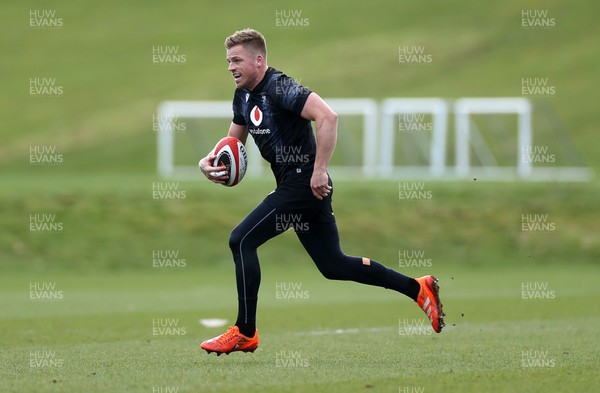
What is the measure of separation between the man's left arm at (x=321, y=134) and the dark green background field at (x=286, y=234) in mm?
1604

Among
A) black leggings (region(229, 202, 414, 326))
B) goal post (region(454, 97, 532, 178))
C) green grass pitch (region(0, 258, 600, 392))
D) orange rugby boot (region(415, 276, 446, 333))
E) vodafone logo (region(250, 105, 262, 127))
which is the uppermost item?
goal post (region(454, 97, 532, 178))

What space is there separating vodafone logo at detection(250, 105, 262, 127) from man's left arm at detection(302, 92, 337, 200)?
20.7 inches

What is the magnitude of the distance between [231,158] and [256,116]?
1.62 feet

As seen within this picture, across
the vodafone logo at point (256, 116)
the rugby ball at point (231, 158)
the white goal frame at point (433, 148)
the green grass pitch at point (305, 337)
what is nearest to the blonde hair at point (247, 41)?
the vodafone logo at point (256, 116)

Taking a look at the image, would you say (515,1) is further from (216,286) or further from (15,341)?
(15,341)

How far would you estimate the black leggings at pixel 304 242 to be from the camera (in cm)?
1120

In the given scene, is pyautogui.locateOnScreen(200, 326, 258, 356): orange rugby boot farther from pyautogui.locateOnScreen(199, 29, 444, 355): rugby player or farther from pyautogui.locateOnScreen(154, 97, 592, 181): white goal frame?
pyautogui.locateOnScreen(154, 97, 592, 181): white goal frame

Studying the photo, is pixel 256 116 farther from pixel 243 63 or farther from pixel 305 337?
pixel 305 337

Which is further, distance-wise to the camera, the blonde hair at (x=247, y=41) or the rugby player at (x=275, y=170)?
the blonde hair at (x=247, y=41)

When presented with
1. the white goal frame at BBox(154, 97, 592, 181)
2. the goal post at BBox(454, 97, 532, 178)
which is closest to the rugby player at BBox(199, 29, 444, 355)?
the white goal frame at BBox(154, 97, 592, 181)

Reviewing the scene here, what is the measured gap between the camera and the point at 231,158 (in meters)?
11.6

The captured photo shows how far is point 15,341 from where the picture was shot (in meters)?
13.3

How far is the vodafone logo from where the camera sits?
11.4 metres

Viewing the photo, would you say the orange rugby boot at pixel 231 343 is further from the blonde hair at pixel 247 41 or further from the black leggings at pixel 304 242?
the blonde hair at pixel 247 41
